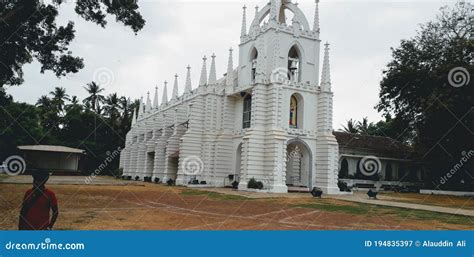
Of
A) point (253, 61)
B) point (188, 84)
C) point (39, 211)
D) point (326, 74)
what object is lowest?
point (39, 211)

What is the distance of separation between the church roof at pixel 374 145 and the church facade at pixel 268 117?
39.7 feet

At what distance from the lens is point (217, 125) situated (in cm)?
3697

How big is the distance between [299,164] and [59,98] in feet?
164

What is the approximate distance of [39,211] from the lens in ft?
22.6

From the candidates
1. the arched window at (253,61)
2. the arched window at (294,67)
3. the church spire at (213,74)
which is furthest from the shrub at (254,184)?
the church spire at (213,74)

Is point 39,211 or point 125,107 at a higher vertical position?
point 125,107

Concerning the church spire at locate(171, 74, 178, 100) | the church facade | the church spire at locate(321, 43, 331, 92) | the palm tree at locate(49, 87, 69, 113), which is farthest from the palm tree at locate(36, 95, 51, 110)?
the church spire at locate(321, 43, 331, 92)

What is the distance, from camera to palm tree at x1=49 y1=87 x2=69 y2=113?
66.2 m

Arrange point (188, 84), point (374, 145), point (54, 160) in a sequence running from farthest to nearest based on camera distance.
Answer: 1. point (54, 160)
2. point (374, 145)
3. point (188, 84)

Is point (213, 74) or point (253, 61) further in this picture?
point (213, 74)

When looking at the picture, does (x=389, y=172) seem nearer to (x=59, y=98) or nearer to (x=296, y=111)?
(x=296, y=111)

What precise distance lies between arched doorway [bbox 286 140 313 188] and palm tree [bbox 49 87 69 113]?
45668 mm

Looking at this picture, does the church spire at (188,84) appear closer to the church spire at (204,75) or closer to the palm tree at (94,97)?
the church spire at (204,75)

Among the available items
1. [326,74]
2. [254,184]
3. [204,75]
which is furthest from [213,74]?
[254,184]
